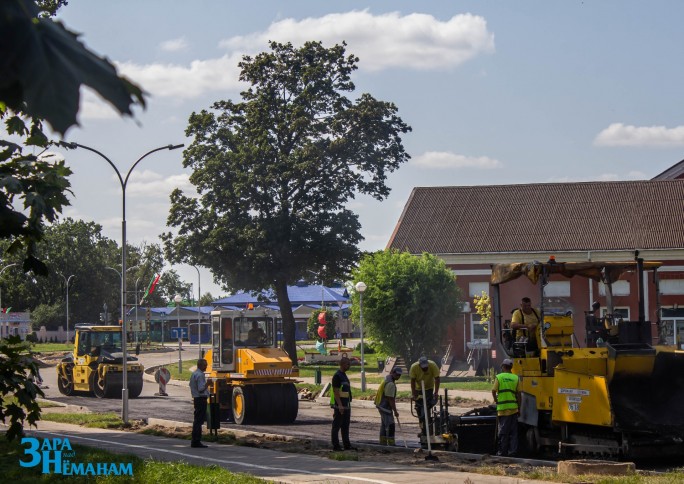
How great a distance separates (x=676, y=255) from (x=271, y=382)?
34585mm

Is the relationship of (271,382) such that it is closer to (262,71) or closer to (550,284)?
(550,284)

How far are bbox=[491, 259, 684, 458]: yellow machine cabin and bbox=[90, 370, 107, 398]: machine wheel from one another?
75.3 ft

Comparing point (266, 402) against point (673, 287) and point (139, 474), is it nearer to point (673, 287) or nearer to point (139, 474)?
point (139, 474)

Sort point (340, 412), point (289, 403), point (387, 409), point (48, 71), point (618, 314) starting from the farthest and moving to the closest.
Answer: point (289, 403)
point (387, 409)
point (340, 412)
point (618, 314)
point (48, 71)

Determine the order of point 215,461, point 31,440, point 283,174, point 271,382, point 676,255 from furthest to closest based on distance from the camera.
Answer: point 676,255, point 283,174, point 271,382, point 31,440, point 215,461

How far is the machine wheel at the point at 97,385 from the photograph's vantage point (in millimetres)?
37281

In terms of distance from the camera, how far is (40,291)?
11562cm

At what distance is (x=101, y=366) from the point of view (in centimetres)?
3725

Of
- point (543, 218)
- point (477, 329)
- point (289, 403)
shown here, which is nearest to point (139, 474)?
point (289, 403)

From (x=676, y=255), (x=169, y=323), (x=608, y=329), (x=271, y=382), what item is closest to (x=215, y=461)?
(x=608, y=329)

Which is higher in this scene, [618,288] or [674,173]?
[674,173]

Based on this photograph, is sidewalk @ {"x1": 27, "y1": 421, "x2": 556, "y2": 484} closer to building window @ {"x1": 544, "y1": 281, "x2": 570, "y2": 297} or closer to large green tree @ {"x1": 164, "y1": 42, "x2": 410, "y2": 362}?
building window @ {"x1": 544, "y1": 281, "x2": 570, "y2": 297}

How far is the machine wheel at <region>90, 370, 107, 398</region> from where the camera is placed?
37281 mm

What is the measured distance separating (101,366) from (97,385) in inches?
41.2
